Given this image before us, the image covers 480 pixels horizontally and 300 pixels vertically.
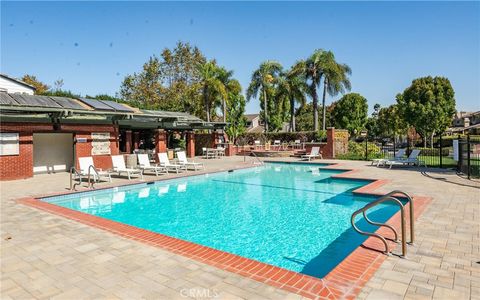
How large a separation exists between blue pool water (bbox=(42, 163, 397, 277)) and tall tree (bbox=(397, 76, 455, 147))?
83.3 feet

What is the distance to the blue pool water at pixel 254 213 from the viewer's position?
644cm

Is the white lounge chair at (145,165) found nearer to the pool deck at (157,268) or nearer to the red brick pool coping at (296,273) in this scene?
the pool deck at (157,268)

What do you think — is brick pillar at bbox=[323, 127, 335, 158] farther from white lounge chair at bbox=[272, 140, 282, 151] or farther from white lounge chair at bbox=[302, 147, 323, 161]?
white lounge chair at bbox=[272, 140, 282, 151]

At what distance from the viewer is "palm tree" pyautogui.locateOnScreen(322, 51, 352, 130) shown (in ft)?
110

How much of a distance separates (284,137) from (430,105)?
653 inches

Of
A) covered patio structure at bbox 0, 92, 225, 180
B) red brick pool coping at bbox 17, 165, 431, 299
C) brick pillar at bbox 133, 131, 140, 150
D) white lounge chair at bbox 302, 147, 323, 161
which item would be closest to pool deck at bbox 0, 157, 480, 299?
red brick pool coping at bbox 17, 165, 431, 299

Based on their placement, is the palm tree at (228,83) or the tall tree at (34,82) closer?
the palm tree at (228,83)

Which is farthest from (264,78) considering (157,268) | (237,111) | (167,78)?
(157,268)

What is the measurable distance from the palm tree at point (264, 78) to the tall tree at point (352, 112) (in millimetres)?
23222

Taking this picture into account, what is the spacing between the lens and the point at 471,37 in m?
13.9

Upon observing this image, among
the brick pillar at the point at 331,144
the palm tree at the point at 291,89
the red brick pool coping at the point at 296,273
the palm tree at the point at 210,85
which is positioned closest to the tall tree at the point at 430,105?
the palm tree at the point at 291,89

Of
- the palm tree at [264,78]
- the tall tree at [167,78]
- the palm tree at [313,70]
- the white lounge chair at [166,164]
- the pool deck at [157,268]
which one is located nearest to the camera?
the pool deck at [157,268]

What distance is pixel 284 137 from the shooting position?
33188 mm

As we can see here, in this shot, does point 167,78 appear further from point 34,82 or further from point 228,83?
point 34,82
